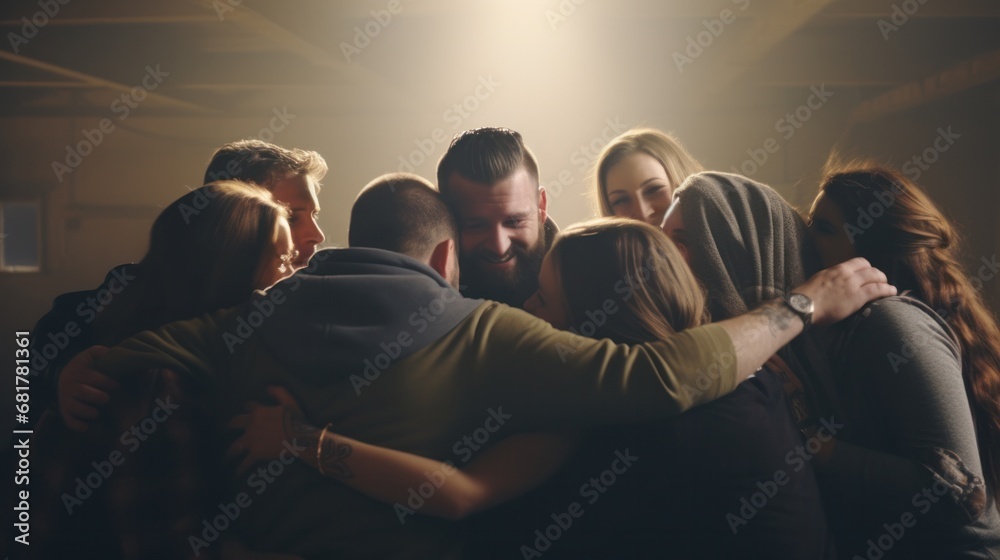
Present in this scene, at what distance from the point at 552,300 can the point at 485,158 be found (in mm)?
890

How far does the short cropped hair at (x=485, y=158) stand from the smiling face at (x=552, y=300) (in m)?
0.81

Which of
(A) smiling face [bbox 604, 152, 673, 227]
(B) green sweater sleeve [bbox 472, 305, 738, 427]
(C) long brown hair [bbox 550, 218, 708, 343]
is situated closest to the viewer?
(B) green sweater sleeve [bbox 472, 305, 738, 427]

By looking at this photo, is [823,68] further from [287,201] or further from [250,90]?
A: [250,90]

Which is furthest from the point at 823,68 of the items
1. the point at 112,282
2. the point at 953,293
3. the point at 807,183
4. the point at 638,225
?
the point at 112,282

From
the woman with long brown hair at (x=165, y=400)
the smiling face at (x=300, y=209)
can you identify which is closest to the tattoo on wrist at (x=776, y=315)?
the woman with long brown hair at (x=165, y=400)

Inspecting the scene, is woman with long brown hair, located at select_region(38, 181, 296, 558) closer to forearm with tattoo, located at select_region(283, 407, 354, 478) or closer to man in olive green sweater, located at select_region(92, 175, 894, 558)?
man in olive green sweater, located at select_region(92, 175, 894, 558)

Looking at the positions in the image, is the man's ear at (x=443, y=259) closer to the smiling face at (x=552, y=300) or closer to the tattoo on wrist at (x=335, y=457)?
the smiling face at (x=552, y=300)

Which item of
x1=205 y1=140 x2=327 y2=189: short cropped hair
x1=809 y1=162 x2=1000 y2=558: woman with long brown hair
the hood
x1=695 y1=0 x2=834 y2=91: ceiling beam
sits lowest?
x1=809 y1=162 x2=1000 y2=558: woman with long brown hair

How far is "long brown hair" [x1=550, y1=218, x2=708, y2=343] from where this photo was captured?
4.68 ft

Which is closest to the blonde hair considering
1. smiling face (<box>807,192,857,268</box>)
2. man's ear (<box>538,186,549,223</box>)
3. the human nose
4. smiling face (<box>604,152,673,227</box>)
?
smiling face (<box>604,152,673,227</box>)

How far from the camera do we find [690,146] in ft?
30.5

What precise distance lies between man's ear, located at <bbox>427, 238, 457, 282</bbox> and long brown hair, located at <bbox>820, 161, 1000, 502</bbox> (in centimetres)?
101

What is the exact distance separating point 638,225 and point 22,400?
7.60 feet

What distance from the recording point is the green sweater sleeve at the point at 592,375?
131 centimetres
